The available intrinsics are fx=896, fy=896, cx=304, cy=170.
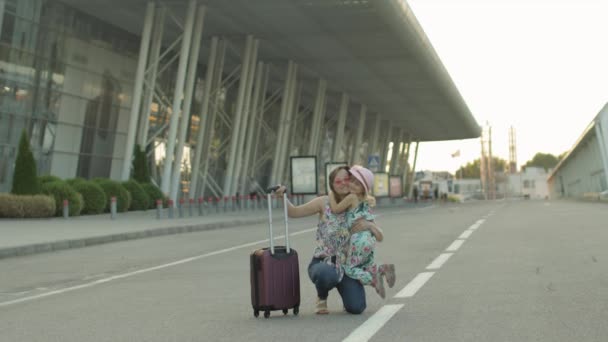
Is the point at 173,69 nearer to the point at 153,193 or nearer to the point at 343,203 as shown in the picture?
the point at 153,193

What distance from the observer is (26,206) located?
27109 mm

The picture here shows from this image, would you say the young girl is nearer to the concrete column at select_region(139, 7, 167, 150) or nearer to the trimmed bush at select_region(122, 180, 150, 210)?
the trimmed bush at select_region(122, 180, 150, 210)

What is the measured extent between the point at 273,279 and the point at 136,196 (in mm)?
27888

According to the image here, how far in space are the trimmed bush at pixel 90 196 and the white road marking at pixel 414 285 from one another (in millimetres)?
21863

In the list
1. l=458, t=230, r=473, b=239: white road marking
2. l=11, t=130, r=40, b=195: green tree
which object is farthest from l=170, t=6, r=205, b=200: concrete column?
l=458, t=230, r=473, b=239: white road marking

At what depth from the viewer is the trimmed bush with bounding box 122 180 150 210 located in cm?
3422

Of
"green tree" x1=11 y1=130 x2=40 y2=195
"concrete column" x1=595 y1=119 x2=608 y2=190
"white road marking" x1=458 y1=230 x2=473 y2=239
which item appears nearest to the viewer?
"white road marking" x1=458 y1=230 x2=473 y2=239

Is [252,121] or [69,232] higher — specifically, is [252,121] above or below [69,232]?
above

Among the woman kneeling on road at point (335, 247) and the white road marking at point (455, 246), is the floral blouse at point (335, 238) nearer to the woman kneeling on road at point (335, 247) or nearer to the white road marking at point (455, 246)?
the woman kneeling on road at point (335, 247)

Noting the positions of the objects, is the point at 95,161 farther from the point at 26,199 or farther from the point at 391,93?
the point at 391,93

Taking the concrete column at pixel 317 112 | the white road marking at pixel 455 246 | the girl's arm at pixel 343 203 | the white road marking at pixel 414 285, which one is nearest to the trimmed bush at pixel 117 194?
the white road marking at pixel 455 246

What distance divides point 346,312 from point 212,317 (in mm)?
1128

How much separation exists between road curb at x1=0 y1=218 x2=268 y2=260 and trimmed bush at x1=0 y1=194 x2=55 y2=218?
18.2 feet

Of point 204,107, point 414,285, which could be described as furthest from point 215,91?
point 414,285
